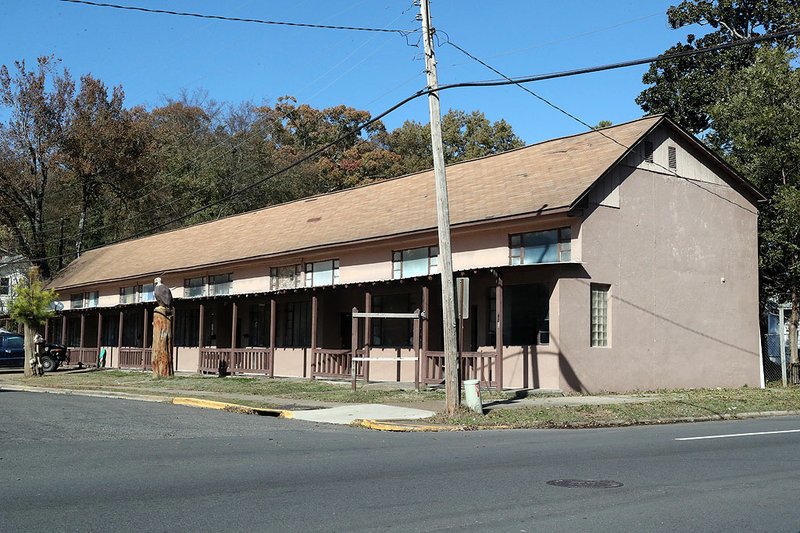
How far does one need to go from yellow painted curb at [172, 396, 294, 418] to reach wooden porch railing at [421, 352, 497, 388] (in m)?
5.79

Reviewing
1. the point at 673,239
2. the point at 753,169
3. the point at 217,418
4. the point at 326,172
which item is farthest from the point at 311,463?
the point at 326,172

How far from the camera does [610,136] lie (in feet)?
85.2

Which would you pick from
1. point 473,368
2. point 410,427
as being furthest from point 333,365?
point 410,427

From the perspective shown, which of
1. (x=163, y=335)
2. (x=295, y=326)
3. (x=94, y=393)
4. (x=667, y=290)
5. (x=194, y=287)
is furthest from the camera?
(x=194, y=287)

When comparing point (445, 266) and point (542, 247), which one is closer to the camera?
point (445, 266)

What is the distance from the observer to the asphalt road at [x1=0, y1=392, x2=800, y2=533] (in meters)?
7.36

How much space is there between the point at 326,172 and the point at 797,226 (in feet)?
133

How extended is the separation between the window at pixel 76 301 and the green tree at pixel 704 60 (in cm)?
3184

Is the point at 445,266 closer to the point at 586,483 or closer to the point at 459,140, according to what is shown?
the point at 586,483

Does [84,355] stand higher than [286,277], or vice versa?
[286,277]

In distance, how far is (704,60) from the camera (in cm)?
4456

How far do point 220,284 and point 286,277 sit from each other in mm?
4908

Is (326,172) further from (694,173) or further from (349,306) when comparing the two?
(694,173)

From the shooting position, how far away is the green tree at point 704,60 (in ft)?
144
